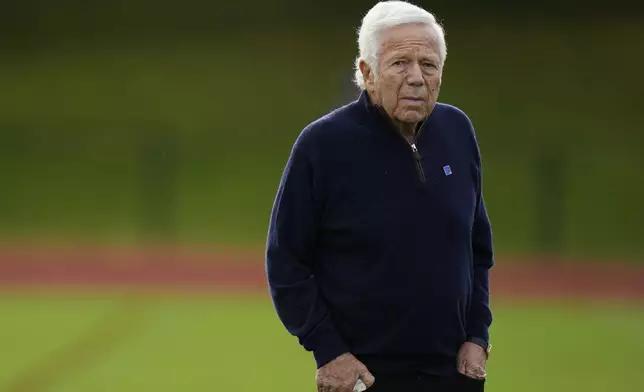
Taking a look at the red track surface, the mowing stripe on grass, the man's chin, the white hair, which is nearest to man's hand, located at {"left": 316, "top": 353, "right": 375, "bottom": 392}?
the man's chin

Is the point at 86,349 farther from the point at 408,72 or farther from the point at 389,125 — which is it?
the point at 408,72

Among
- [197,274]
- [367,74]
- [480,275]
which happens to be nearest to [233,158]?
[197,274]

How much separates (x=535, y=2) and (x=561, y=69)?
1.53 metres

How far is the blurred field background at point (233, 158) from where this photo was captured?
7.81 m

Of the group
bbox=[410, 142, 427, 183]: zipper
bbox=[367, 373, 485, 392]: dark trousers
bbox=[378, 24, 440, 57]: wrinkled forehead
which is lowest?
bbox=[367, 373, 485, 392]: dark trousers

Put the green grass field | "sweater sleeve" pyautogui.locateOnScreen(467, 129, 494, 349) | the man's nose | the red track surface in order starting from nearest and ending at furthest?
the man's nose, "sweater sleeve" pyautogui.locateOnScreen(467, 129, 494, 349), the green grass field, the red track surface

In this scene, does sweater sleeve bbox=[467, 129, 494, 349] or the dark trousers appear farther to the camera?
sweater sleeve bbox=[467, 129, 494, 349]

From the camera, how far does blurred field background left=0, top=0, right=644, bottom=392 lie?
307 inches

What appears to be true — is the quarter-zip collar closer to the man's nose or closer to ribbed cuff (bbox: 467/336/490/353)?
the man's nose

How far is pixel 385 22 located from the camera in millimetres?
2512

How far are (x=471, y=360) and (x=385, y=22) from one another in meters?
0.86

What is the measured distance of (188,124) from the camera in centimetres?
1500

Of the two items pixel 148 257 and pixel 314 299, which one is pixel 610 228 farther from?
pixel 314 299

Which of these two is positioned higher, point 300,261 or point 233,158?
point 300,261
